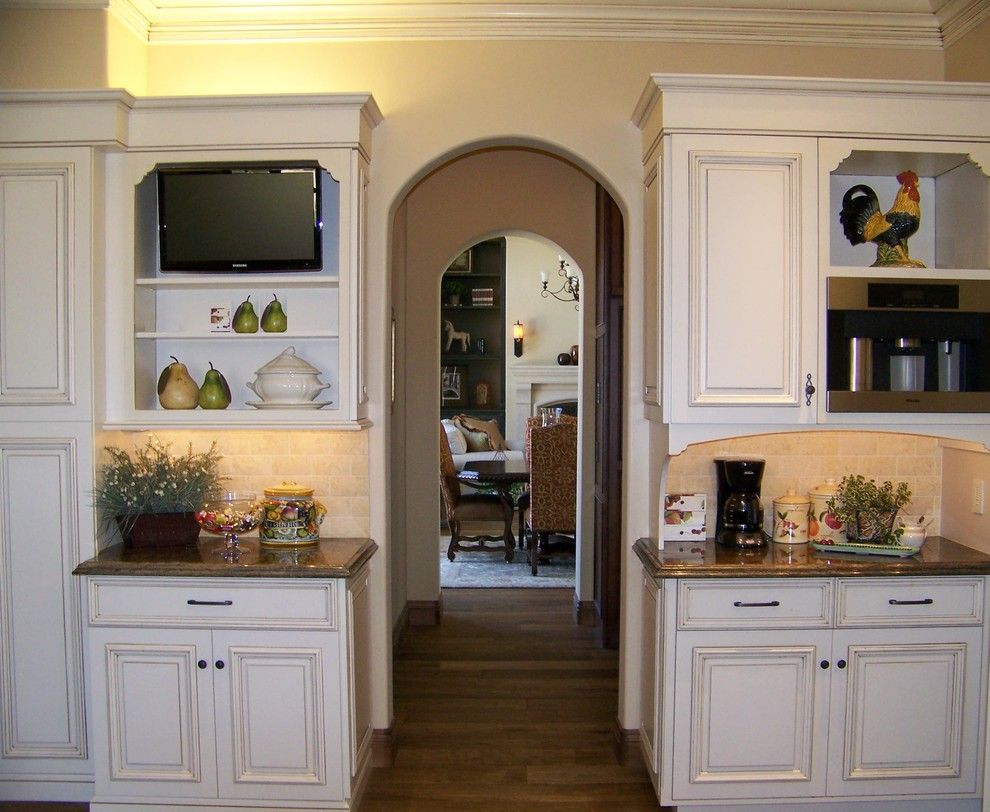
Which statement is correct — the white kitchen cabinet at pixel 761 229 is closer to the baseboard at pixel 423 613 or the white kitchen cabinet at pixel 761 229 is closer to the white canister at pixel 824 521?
the white canister at pixel 824 521

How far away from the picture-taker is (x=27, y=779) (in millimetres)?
2740

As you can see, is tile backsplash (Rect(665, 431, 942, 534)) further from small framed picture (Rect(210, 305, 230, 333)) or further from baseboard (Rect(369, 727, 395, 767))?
small framed picture (Rect(210, 305, 230, 333))

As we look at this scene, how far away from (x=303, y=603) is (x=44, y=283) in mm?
1410

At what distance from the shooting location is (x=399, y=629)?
177 inches

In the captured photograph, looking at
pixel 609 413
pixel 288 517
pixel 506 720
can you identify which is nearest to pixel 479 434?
pixel 609 413

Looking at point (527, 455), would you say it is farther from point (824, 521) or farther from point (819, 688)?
point (819, 688)

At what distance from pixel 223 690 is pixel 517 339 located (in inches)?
262

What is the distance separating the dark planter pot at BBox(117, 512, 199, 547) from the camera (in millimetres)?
2760

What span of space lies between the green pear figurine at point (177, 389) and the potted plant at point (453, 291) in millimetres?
6202

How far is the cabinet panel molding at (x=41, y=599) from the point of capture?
8.88ft

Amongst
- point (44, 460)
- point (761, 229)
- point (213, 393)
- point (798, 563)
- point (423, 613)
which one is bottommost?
point (423, 613)

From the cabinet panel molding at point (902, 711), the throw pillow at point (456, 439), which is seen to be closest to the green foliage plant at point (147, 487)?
the cabinet panel molding at point (902, 711)

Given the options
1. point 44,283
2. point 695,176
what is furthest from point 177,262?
point 695,176

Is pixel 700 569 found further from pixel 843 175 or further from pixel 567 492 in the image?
pixel 567 492
